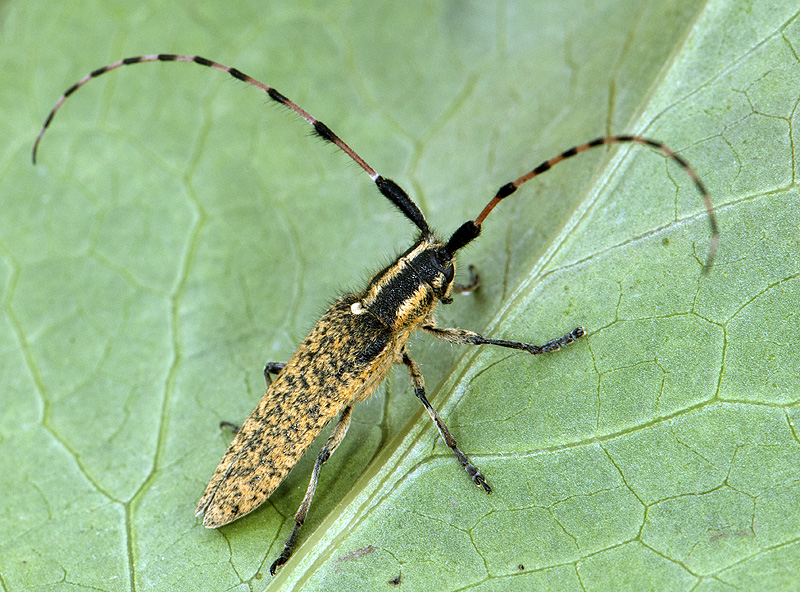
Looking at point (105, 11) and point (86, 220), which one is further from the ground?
point (105, 11)

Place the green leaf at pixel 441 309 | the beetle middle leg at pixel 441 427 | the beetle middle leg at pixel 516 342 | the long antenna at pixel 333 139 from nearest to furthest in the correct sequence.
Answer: the green leaf at pixel 441 309 → the beetle middle leg at pixel 441 427 → the beetle middle leg at pixel 516 342 → the long antenna at pixel 333 139

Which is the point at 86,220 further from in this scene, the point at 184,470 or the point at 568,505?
the point at 568,505

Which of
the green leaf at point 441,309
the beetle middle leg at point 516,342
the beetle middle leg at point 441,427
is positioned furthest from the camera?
the beetle middle leg at point 516,342

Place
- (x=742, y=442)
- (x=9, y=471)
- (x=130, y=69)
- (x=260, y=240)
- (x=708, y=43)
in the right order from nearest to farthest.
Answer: (x=742, y=442) → (x=708, y=43) → (x=9, y=471) → (x=260, y=240) → (x=130, y=69)

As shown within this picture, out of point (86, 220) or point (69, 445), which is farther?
point (86, 220)

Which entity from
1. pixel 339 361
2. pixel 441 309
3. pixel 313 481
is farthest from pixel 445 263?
pixel 313 481

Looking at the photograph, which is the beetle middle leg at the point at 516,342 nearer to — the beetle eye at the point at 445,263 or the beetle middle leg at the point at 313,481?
the beetle eye at the point at 445,263

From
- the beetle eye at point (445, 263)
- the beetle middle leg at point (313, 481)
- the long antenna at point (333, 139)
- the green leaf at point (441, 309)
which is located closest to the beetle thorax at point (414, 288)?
the beetle eye at point (445, 263)

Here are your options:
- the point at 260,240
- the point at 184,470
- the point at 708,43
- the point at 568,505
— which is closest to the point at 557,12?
the point at 708,43

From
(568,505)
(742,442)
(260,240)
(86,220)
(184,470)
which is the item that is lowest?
(742,442)
